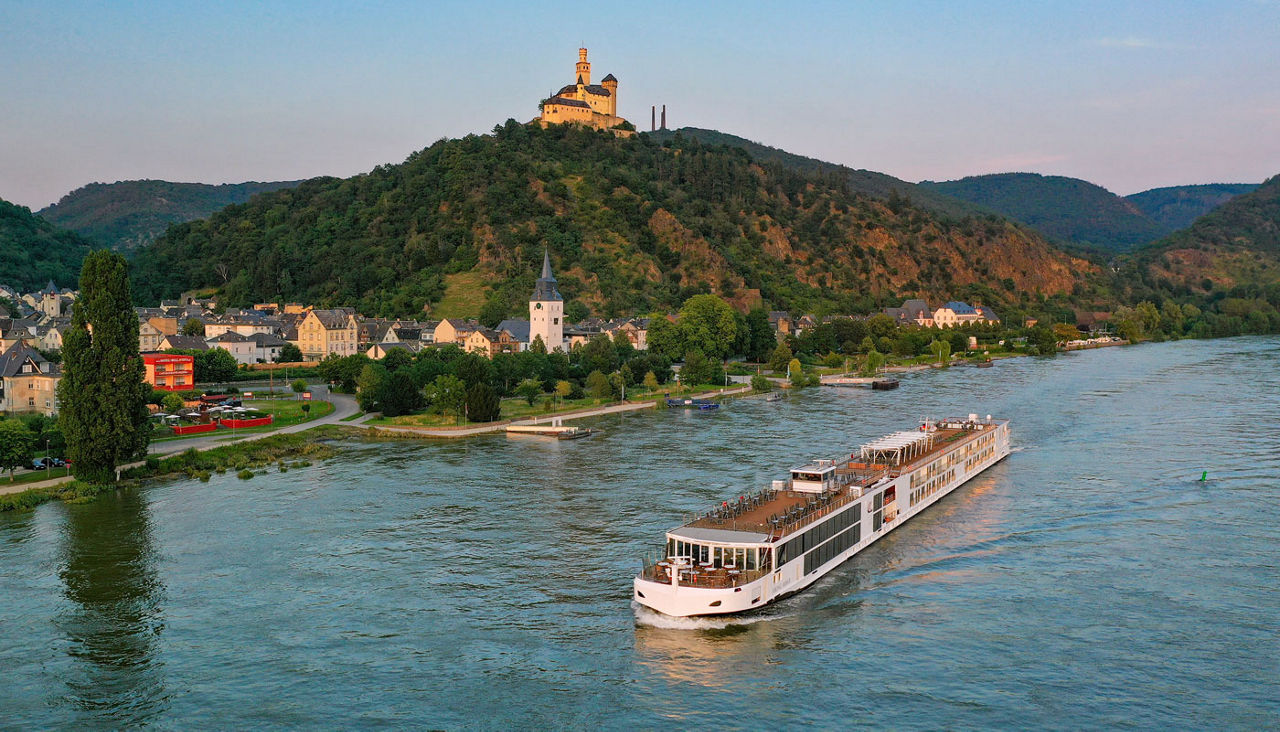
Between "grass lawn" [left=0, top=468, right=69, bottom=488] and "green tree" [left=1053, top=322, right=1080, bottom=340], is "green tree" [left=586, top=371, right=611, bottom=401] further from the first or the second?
"green tree" [left=1053, top=322, right=1080, bottom=340]

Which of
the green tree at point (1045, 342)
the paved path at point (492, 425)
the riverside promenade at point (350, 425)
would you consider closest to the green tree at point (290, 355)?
the riverside promenade at point (350, 425)

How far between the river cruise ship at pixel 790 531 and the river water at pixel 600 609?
2.53 ft

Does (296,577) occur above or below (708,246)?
below

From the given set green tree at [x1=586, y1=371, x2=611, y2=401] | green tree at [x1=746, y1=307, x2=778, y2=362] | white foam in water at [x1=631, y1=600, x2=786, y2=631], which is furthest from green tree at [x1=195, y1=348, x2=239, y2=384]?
white foam in water at [x1=631, y1=600, x2=786, y2=631]

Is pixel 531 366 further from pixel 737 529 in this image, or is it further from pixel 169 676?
pixel 169 676

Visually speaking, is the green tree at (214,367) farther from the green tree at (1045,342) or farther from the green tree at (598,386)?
the green tree at (1045,342)

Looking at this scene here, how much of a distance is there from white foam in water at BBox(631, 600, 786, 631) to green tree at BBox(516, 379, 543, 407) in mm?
53769

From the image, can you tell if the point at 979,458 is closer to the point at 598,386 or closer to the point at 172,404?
the point at 598,386

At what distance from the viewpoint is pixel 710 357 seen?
114 meters

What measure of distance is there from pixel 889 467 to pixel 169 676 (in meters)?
32.1

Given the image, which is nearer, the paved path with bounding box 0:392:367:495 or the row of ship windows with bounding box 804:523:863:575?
the row of ship windows with bounding box 804:523:863:575

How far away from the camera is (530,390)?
8525cm

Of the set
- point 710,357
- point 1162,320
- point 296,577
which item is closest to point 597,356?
A: point 710,357

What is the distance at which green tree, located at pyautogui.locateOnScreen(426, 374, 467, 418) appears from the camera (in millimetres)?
75750
